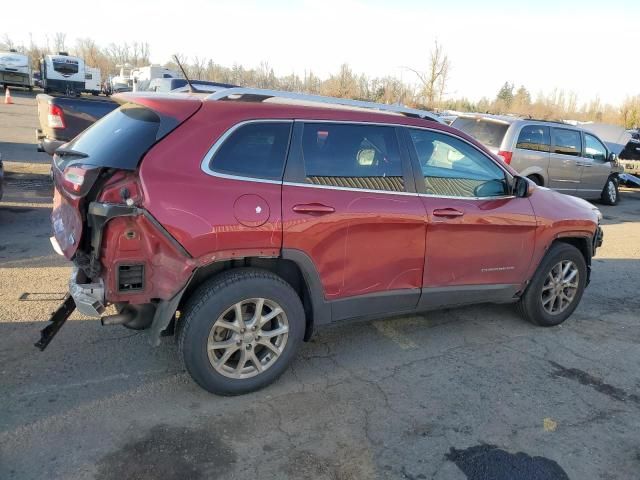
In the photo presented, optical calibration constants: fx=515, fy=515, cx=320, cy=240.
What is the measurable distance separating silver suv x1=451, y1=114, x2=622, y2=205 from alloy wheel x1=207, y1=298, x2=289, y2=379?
7.60m

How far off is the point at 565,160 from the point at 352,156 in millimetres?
9186

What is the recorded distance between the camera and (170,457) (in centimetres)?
276

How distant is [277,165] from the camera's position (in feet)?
11.0

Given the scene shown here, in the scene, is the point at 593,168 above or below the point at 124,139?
below

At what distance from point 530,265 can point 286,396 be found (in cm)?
254

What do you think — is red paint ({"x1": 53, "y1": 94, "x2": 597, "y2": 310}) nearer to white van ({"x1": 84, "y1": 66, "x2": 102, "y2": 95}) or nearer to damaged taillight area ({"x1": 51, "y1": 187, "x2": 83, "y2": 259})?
damaged taillight area ({"x1": 51, "y1": 187, "x2": 83, "y2": 259})

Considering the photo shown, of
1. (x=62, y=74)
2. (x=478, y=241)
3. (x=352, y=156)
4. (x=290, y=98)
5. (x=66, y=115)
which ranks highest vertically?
(x=62, y=74)

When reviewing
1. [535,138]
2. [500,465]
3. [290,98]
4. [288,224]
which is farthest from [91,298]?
[535,138]

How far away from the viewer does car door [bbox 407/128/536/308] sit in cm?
393

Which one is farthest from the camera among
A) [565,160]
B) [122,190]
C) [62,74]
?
[62,74]

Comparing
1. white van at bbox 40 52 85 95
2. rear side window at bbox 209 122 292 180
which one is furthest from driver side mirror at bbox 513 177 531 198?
white van at bbox 40 52 85 95

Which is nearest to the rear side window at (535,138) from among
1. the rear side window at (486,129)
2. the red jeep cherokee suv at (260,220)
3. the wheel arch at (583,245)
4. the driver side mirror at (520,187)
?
the rear side window at (486,129)

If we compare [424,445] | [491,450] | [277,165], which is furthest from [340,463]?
[277,165]

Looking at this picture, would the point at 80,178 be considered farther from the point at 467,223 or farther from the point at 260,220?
the point at 467,223
